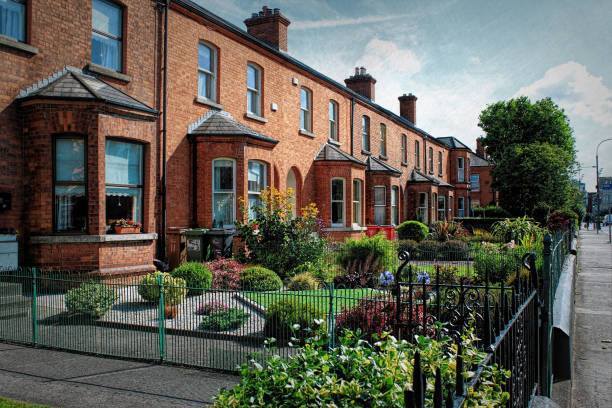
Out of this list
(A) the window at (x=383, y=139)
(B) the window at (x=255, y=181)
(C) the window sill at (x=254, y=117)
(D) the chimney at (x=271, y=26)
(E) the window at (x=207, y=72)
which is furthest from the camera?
(A) the window at (x=383, y=139)

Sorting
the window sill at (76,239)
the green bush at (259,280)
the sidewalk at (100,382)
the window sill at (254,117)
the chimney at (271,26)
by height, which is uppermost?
the chimney at (271,26)

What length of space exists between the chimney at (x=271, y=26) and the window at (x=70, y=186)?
11.0 metres

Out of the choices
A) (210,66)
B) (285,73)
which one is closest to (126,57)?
(210,66)

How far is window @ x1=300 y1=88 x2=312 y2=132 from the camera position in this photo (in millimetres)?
20953

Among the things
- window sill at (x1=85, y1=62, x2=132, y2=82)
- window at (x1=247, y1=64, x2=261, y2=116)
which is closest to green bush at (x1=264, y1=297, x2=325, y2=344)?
window sill at (x1=85, y1=62, x2=132, y2=82)

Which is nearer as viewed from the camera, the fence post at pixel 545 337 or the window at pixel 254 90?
the fence post at pixel 545 337

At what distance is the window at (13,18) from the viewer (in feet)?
33.4

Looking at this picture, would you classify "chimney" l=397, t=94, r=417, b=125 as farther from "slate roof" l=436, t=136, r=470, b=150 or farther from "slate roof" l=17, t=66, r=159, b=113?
"slate roof" l=17, t=66, r=159, b=113

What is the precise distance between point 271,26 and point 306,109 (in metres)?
3.68

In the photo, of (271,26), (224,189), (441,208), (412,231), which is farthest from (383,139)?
(224,189)

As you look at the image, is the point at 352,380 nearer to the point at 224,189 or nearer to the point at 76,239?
the point at 76,239

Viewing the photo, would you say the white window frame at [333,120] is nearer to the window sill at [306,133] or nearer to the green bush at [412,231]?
the window sill at [306,133]

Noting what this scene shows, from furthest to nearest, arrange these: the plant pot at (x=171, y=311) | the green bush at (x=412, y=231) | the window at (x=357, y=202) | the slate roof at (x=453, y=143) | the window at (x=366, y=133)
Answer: the slate roof at (x=453, y=143), the window at (x=366, y=133), the green bush at (x=412, y=231), the window at (x=357, y=202), the plant pot at (x=171, y=311)

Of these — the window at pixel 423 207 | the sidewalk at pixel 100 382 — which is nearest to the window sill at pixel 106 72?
the sidewalk at pixel 100 382
